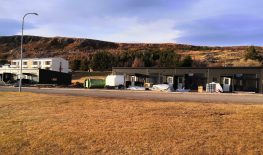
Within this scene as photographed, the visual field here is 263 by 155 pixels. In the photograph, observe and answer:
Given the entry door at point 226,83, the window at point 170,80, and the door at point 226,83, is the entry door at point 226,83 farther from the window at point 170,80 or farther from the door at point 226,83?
the window at point 170,80

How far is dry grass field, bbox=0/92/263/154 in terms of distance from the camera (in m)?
11.6

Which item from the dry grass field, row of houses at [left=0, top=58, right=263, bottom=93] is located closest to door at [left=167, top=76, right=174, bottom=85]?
row of houses at [left=0, top=58, right=263, bottom=93]

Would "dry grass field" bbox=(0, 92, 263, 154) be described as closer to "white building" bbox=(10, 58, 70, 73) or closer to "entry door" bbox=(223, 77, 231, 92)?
"entry door" bbox=(223, 77, 231, 92)

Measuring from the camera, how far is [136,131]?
519 inches

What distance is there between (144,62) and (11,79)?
55.0 m

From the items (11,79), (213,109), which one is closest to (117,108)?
(213,109)

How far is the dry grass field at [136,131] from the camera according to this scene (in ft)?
38.2

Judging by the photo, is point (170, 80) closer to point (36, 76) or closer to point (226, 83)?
point (226, 83)

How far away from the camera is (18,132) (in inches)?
561

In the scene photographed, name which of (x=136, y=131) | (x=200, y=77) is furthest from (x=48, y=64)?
(x=136, y=131)

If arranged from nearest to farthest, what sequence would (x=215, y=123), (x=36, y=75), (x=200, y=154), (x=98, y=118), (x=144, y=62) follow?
(x=200, y=154), (x=215, y=123), (x=98, y=118), (x=36, y=75), (x=144, y=62)

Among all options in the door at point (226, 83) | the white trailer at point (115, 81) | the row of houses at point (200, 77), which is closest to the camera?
the row of houses at point (200, 77)

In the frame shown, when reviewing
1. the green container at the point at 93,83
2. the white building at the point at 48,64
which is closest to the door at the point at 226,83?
the green container at the point at 93,83

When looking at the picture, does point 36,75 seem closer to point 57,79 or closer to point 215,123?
point 57,79
